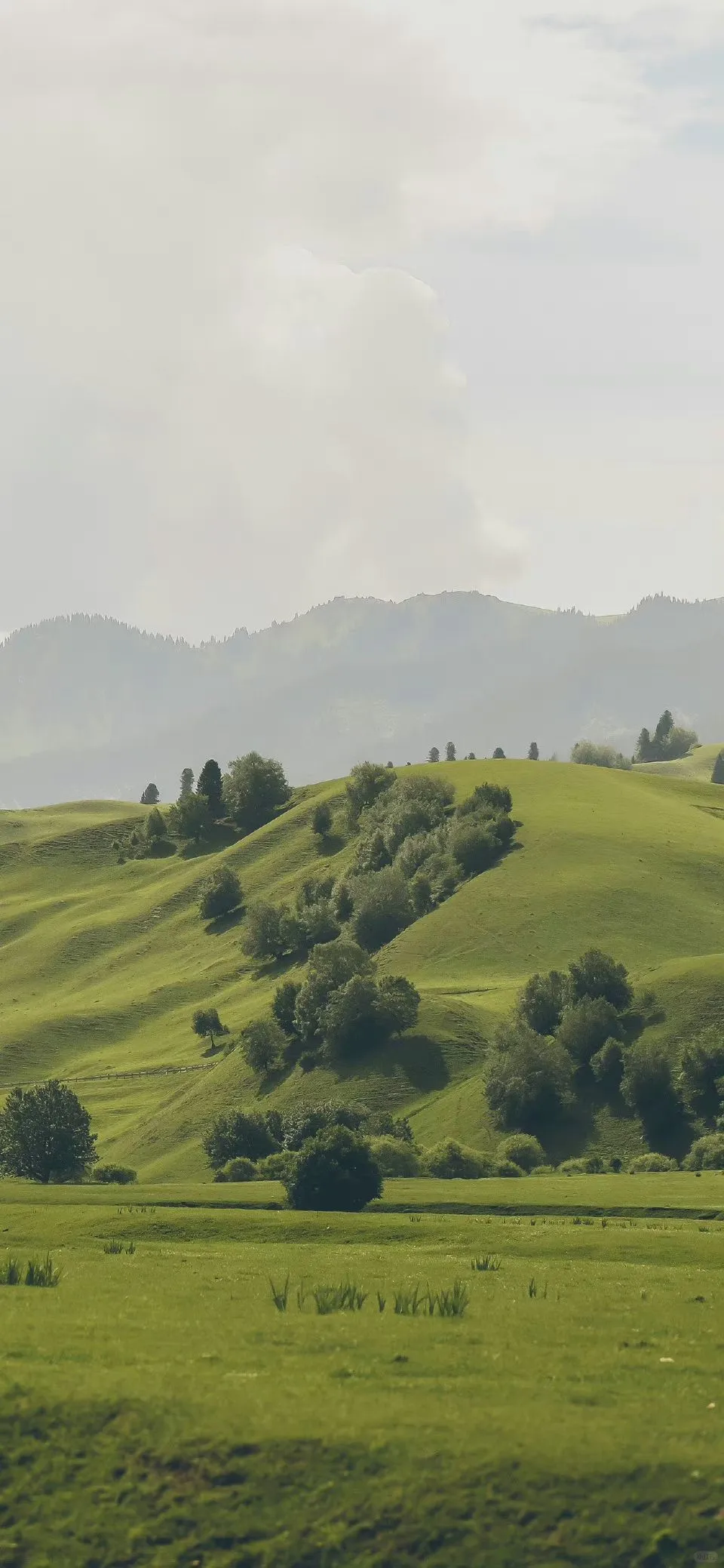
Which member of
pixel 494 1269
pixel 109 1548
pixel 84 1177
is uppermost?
pixel 109 1548

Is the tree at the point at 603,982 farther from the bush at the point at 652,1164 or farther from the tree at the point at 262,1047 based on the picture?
the tree at the point at 262,1047

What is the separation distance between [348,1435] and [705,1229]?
39181 mm

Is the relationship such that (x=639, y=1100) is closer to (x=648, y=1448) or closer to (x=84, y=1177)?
(x=84, y=1177)

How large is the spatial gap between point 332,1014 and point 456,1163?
43675 mm

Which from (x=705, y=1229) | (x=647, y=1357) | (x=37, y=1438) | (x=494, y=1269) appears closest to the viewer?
(x=37, y=1438)

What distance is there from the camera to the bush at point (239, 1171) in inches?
4124

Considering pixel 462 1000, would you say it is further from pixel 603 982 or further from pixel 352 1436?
pixel 352 1436

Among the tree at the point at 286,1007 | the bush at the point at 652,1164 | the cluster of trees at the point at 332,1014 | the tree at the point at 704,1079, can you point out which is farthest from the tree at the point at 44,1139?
the tree at the point at 704,1079

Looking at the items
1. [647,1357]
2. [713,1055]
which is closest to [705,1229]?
[647,1357]

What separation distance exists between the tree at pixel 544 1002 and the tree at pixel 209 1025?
4747cm

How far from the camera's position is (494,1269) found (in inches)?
1543

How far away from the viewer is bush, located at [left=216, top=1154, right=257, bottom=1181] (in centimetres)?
10475

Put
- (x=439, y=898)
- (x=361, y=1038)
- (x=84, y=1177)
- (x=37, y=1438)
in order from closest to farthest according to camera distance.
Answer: (x=37, y=1438), (x=84, y=1177), (x=361, y=1038), (x=439, y=898)

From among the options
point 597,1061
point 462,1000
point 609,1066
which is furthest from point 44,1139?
point 462,1000
